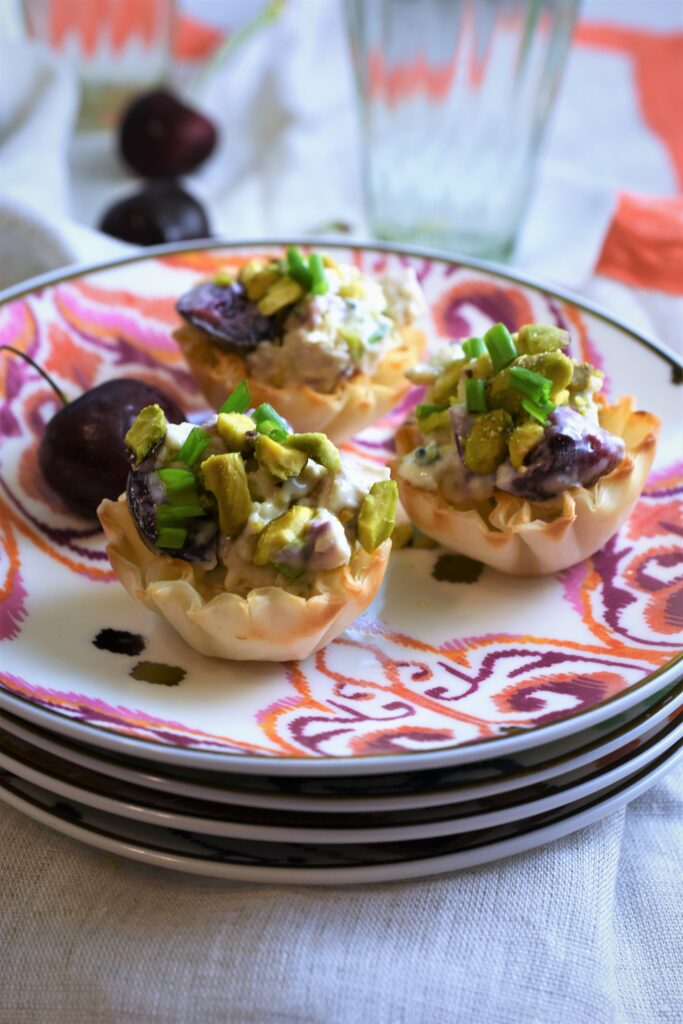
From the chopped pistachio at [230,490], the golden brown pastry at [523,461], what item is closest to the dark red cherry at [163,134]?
the golden brown pastry at [523,461]

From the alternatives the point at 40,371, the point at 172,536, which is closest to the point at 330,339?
the point at 40,371

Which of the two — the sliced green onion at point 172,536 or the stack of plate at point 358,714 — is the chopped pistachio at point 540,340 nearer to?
the stack of plate at point 358,714

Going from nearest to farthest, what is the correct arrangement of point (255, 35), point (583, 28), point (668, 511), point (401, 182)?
point (668, 511) < point (401, 182) < point (255, 35) < point (583, 28)

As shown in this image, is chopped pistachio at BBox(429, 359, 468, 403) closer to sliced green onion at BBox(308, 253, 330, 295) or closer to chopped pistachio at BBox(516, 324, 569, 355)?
chopped pistachio at BBox(516, 324, 569, 355)

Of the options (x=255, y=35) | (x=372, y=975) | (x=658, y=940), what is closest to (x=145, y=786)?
(x=372, y=975)

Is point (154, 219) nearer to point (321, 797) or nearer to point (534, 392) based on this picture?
point (534, 392)

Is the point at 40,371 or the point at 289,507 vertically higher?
the point at 289,507

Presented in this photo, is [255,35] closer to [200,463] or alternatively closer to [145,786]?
[200,463]
